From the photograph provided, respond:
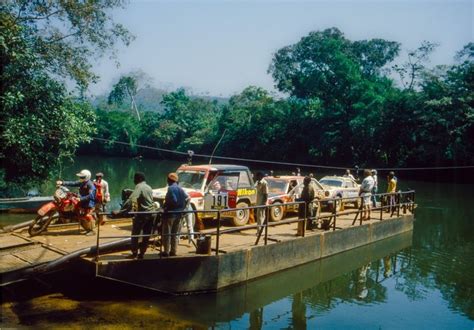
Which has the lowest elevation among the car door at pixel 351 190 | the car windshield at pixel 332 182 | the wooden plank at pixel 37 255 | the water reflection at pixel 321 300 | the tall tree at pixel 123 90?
the water reflection at pixel 321 300

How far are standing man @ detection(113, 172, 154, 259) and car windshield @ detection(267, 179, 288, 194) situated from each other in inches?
304

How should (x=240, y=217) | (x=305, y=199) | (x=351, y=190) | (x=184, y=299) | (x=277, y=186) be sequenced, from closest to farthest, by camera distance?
(x=184, y=299), (x=305, y=199), (x=240, y=217), (x=277, y=186), (x=351, y=190)

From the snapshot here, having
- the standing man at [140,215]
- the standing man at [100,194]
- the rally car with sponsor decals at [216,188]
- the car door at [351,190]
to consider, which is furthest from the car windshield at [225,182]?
the car door at [351,190]

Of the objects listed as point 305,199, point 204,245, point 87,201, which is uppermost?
point 305,199

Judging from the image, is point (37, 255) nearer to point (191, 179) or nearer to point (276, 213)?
point (191, 179)

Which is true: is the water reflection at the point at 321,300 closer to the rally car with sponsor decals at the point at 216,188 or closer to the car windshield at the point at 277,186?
the rally car with sponsor decals at the point at 216,188

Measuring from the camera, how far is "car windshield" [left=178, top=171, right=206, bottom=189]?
46.0 feet

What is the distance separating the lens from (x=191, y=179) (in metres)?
14.3

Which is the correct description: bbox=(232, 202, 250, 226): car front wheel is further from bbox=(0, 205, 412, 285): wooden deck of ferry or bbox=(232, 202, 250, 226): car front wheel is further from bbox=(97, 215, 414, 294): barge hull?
bbox=(97, 215, 414, 294): barge hull

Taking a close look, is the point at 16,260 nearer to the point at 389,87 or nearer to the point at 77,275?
the point at 77,275

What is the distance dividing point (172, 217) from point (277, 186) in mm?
8055

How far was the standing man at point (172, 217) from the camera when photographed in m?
9.66

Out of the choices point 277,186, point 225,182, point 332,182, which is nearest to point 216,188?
point 225,182

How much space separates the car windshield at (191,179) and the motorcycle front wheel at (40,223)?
4006mm
